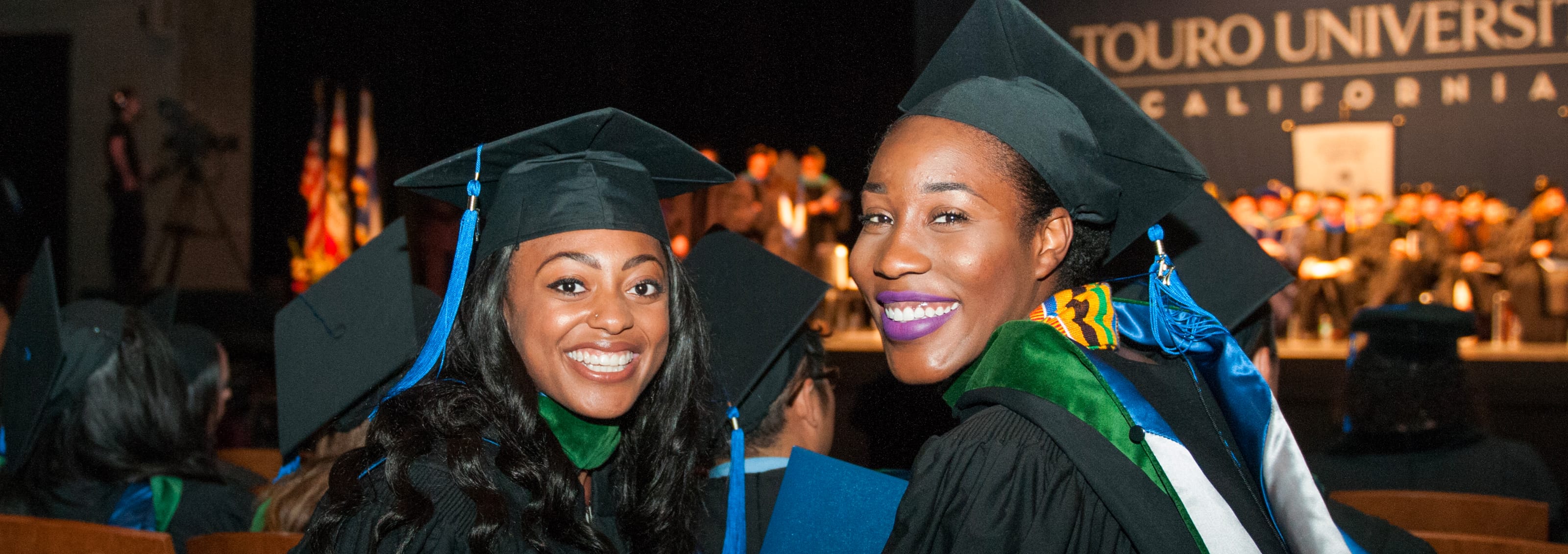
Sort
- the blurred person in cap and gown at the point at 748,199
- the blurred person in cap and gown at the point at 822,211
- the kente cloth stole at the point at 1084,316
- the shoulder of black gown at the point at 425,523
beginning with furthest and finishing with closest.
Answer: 1. the blurred person in cap and gown at the point at 822,211
2. the blurred person in cap and gown at the point at 748,199
3. the shoulder of black gown at the point at 425,523
4. the kente cloth stole at the point at 1084,316

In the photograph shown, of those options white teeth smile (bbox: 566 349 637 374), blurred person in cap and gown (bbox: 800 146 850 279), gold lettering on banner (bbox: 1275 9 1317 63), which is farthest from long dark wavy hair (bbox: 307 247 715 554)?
gold lettering on banner (bbox: 1275 9 1317 63)

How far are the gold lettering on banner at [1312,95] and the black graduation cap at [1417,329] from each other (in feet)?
23.7

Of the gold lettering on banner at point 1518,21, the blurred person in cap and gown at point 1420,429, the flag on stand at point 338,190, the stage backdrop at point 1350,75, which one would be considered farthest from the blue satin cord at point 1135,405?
the gold lettering on banner at point 1518,21

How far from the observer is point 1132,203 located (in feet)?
4.83

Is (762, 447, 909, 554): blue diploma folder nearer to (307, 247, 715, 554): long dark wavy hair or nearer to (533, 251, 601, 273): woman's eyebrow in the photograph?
(307, 247, 715, 554): long dark wavy hair

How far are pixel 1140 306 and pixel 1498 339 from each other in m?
8.92

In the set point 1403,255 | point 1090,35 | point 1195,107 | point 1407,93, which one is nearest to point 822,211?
point 1090,35

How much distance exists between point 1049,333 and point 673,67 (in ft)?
9.44

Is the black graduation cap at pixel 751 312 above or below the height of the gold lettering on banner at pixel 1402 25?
below

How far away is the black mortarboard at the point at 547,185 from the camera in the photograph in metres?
1.66

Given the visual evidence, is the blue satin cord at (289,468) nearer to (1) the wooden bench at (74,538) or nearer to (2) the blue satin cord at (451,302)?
(1) the wooden bench at (74,538)

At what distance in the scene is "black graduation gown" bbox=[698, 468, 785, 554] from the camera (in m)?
2.11

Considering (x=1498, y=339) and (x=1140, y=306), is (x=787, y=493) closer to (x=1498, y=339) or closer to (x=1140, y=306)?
(x=1140, y=306)

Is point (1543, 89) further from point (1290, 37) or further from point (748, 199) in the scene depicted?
point (748, 199)
